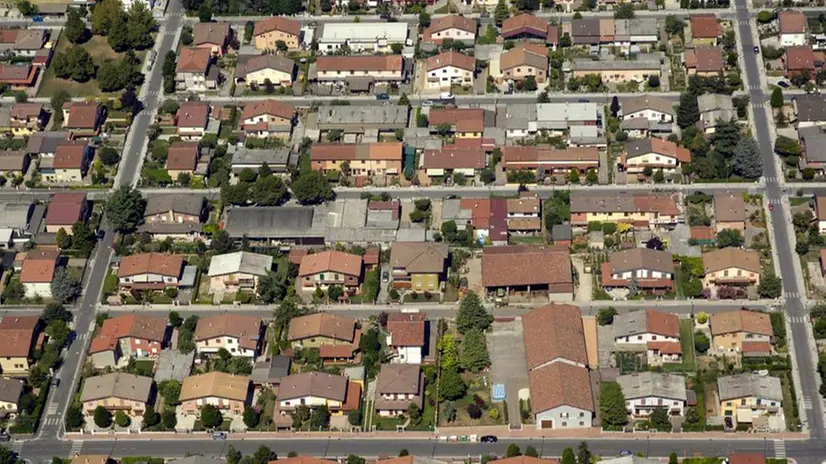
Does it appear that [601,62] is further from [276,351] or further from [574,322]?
[276,351]

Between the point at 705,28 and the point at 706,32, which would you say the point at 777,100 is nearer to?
the point at 706,32

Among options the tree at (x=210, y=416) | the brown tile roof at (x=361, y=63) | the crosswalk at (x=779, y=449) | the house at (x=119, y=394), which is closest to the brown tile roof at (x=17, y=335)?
the house at (x=119, y=394)

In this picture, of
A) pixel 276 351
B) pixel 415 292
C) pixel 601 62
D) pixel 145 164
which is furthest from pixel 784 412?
pixel 145 164

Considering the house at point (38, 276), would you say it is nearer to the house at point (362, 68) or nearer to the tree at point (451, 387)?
the tree at point (451, 387)

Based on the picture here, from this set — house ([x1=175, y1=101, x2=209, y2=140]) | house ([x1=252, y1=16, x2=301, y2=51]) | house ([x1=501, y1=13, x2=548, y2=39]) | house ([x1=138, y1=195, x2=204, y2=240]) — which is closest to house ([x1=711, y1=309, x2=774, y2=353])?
house ([x1=138, y1=195, x2=204, y2=240])

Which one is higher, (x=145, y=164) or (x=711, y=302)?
(x=145, y=164)
